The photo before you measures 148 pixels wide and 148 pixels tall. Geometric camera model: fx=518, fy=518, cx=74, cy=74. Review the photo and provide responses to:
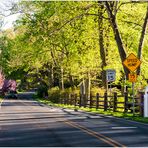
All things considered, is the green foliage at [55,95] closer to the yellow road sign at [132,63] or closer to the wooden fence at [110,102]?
the wooden fence at [110,102]

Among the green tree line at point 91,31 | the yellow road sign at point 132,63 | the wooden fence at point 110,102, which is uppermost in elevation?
the green tree line at point 91,31

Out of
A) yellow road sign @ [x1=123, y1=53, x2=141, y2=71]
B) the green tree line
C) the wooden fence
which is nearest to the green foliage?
the green tree line

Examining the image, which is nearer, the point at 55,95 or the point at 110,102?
the point at 110,102

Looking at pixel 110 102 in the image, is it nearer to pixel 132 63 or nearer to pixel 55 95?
pixel 132 63

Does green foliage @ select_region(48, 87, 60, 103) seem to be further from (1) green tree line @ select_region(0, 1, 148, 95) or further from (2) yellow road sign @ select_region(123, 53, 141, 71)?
(2) yellow road sign @ select_region(123, 53, 141, 71)

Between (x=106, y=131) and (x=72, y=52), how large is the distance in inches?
1285

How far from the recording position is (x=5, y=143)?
15.9 meters

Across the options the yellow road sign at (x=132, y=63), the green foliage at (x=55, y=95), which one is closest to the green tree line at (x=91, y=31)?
the green foliage at (x=55, y=95)

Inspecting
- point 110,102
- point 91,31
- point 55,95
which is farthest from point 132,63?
point 55,95

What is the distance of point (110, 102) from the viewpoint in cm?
3762

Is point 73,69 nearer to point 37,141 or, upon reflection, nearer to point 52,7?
point 52,7

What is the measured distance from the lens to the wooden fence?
102 feet

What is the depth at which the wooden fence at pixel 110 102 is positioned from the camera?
31.0 m

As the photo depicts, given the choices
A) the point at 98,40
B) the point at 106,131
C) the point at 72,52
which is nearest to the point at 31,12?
the point at 72,52
